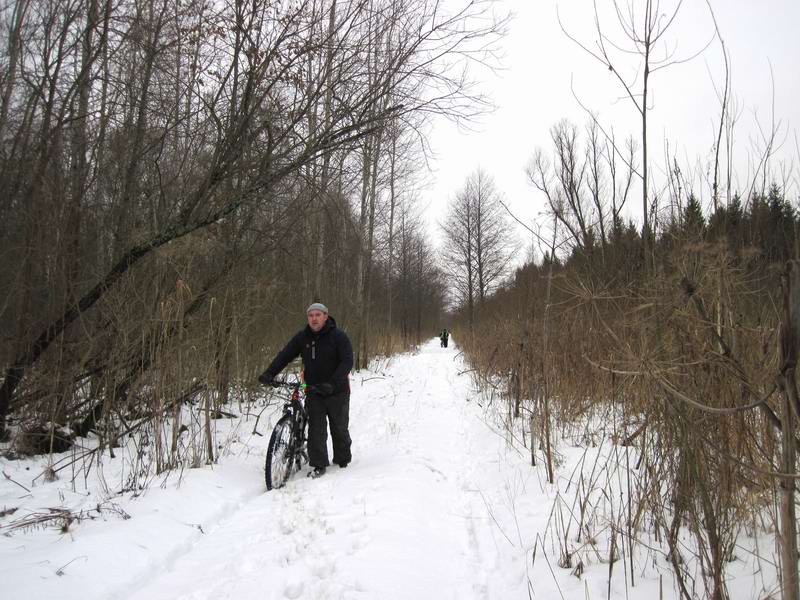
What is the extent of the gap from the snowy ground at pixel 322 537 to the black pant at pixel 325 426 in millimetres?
243

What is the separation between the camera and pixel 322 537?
334 centimetres

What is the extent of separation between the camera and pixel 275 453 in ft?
15.1

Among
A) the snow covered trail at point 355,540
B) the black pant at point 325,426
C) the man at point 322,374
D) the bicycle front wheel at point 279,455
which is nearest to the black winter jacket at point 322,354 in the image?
the man at point 322,374

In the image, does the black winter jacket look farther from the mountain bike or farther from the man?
the mountain bike

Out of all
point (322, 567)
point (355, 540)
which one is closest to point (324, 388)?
point (355, 540)

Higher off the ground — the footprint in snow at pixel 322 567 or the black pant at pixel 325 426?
the black pant at pixel 325 426

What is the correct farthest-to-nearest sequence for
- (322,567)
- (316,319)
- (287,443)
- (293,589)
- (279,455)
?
(316,319), (287,443), (279,455), (322,567), (293,589)

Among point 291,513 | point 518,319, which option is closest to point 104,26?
point 291,513

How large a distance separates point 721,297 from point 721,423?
0.86 m

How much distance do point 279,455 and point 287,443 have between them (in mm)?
196

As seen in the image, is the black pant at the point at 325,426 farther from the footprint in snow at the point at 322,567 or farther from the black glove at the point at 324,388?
the footprint in snow at the point at 322,567

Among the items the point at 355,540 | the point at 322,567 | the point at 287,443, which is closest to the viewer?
the point at 322,567

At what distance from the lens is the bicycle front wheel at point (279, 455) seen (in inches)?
175

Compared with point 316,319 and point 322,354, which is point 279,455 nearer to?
point 322,354
